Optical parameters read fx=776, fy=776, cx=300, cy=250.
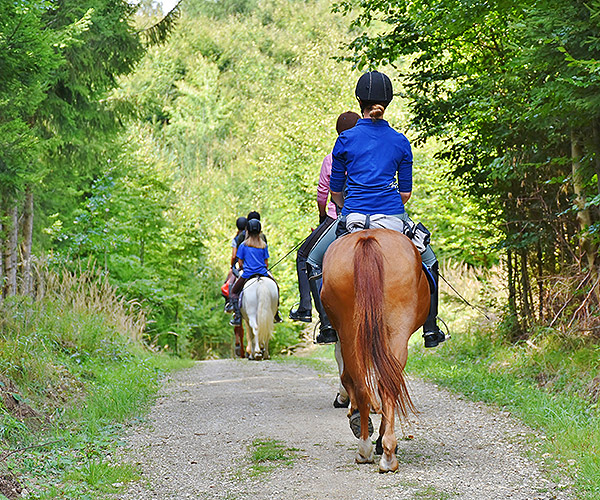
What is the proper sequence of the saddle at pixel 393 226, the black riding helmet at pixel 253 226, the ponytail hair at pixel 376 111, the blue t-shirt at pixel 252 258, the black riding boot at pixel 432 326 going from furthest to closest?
the blue t-shirt at pixel 252 258
the black riding helmet at pixel 253 226
the black riding boot at pixel 432 326
the ponytail hair at pixel 376 111
the saddle at pixel 393 226

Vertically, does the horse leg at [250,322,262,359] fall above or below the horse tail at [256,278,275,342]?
below

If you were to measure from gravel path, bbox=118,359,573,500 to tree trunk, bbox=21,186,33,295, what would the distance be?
552cm

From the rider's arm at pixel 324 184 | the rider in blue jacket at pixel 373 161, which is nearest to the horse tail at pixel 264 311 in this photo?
the rider's arm at pixel 324 184

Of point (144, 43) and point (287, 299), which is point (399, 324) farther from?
point (287, 299)

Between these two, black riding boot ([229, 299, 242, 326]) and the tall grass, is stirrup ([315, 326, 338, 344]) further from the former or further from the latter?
black riding boot ([229, 299, 242, 326])

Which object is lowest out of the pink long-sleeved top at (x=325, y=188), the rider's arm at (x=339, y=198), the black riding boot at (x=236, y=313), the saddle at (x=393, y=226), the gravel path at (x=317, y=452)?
the gravel path at (x=317, y=452)

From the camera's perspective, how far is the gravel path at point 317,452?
15.7 feet

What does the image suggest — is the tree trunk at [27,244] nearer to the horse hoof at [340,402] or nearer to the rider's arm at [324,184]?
the horse hoof at [340,402]

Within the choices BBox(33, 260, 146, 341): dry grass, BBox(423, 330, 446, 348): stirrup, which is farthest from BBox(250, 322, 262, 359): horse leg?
BBox(423, 330, 446, 348): stirrup

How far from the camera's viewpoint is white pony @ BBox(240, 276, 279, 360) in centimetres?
1559

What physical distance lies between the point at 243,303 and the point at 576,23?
9729 millimetres

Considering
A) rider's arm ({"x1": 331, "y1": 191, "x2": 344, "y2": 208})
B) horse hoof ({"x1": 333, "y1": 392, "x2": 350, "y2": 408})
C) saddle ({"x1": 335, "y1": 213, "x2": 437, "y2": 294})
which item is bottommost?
horse hoof ({"x1": 333, "y1": 392, "x2": 350, "y2": 408})

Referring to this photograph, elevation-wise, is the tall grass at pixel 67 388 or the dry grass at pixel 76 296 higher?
the dry grass at pixel 76 296

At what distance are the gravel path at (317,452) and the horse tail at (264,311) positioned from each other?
581 cm
